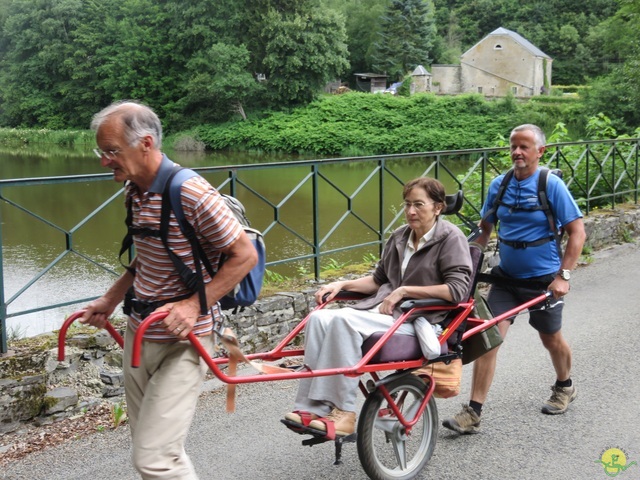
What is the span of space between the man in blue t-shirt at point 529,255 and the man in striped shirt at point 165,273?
227 cm

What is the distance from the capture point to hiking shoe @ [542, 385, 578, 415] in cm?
523

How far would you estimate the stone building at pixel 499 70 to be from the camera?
264ft

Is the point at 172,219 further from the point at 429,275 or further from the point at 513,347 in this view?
the point at 513,347

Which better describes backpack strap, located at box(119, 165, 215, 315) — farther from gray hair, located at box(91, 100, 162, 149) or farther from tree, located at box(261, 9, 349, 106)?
tree, located at box(261, 9, 349, 106)

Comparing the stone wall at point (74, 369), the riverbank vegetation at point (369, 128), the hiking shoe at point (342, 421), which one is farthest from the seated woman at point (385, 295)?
the riverbank vegetation at point (369, 128)

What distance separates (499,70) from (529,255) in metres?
82.2

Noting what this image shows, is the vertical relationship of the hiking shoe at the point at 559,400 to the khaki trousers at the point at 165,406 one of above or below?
below

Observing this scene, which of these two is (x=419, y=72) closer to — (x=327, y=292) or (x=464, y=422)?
(x=464, y=422)

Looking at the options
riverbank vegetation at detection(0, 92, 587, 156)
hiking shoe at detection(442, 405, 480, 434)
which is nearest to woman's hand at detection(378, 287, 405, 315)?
hiking shoe at detection(442, 405, 480, 434)

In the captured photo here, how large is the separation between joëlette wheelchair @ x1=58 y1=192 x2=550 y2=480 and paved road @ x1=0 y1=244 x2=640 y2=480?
207 millimetres

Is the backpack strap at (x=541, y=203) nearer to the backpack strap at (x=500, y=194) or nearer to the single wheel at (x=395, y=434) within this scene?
the backpack strap at (x=500, y=194)

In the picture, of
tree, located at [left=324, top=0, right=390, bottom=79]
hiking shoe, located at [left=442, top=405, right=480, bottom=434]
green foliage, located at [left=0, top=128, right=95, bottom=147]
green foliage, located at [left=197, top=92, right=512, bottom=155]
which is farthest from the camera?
tree, located at [left=324, top=0, right=390, bottom=79]

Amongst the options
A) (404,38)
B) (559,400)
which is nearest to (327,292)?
(559,400)

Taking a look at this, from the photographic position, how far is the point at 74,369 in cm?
543
